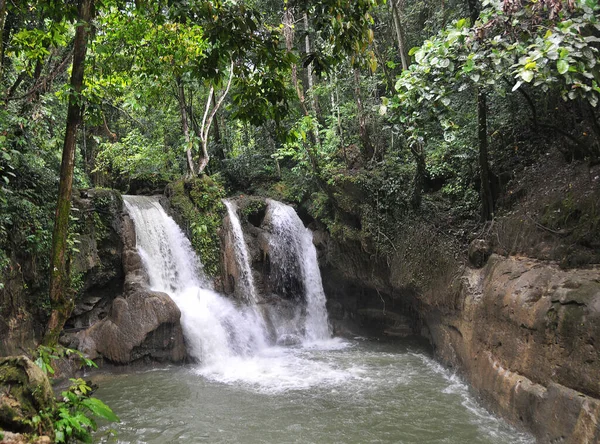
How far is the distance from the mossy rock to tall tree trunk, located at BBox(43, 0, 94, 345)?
1.93m

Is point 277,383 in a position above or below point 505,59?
below

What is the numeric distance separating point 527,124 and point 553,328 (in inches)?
193

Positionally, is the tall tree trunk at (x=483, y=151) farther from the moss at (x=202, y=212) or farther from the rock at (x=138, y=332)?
the moss at (x=202, y=212)

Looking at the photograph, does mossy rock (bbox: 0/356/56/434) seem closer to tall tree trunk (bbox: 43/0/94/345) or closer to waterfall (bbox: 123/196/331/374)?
tall tree trunk (bbox: 43/0/94/345)

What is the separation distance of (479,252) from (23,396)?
7.46 metres

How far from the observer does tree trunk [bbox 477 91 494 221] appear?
813 cm

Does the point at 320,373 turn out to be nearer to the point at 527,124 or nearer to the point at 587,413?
the point at 587,413

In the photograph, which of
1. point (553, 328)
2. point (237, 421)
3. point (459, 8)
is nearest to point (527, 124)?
point (459, 8)

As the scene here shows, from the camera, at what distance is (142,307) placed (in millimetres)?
10023

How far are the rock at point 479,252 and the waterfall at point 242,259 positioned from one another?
21.4ft

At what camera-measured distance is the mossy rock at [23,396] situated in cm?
273

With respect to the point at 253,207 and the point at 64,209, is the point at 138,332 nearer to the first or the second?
the point at 64,209

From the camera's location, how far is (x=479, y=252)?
26.6 feet

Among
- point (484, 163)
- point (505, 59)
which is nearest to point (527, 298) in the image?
point (484, 163)
